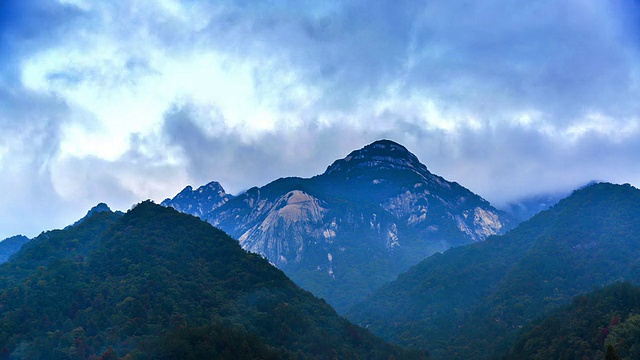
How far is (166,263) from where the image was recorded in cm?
15625

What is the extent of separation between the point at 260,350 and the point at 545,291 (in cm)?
12907

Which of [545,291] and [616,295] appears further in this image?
[545,291]

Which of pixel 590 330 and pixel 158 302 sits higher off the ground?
pixel 158 302

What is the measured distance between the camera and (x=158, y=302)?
134 meters

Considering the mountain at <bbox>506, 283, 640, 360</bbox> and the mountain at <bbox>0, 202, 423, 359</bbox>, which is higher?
the mountain at <bbox>0, 202, 423, 359</bbox>

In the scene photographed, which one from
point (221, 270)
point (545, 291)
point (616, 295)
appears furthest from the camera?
point (545, 291)

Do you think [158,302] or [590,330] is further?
[158,302]

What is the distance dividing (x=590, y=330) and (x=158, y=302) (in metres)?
111

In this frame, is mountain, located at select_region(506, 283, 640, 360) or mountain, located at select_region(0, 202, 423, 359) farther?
mountain, located at select_region(506, 283, 640, 360)

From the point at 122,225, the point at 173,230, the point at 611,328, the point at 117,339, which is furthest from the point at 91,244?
the point at 611,328

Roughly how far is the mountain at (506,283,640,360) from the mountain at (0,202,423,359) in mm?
36549

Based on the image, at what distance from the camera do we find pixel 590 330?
12644 centimetres

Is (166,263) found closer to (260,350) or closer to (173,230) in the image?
(173,230)

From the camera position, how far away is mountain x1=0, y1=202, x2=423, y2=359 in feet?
367
